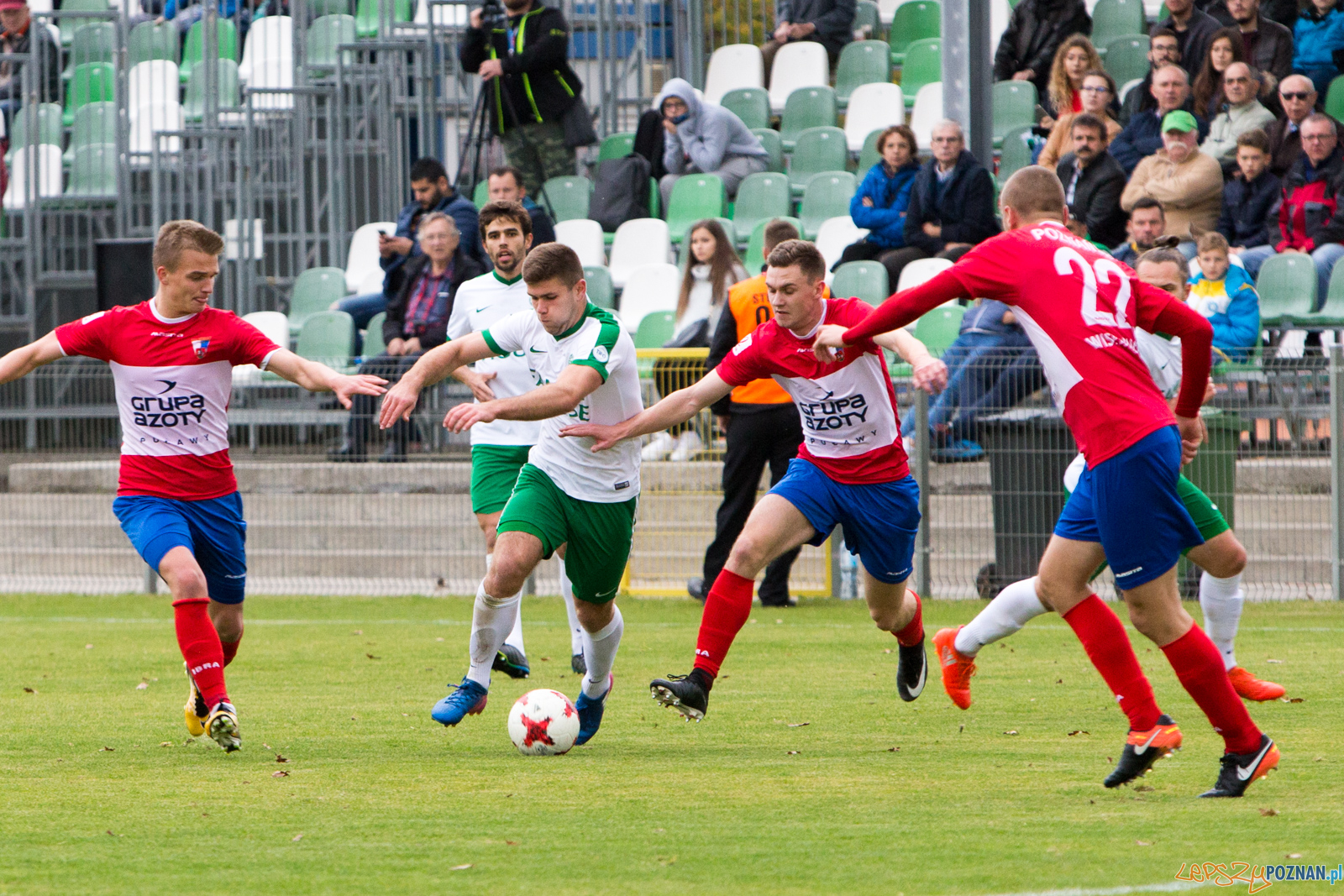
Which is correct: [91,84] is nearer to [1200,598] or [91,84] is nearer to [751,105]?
[751,105]

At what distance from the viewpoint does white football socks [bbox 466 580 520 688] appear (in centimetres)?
699

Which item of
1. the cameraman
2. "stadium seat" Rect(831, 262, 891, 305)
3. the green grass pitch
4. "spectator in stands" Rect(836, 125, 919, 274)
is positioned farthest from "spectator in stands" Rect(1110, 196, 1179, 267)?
the cameraman

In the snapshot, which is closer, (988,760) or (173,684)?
(988,760)

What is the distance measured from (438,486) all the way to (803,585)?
310 cm

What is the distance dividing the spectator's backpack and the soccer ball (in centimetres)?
1140

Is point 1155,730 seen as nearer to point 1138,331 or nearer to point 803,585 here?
point 1138,331

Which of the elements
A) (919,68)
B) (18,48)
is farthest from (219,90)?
(919,68)

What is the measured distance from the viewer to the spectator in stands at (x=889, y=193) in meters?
14.9

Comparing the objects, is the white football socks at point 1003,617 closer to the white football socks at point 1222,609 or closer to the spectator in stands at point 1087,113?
the white football socks at point 1222,609

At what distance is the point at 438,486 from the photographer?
13.9 metres

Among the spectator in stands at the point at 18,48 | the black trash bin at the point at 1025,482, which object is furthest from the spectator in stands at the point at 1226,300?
the spectator in stands at the point at 18,48

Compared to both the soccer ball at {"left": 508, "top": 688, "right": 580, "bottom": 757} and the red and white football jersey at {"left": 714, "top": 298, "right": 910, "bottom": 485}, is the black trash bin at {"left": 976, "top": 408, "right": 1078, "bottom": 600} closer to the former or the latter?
the red and white football jersey at {"left": 714, "top": 298, "right": 910, "bottom": 485}

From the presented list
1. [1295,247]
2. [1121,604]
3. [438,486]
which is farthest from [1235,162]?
[438,486]

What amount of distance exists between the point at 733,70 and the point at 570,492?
13.8 m
